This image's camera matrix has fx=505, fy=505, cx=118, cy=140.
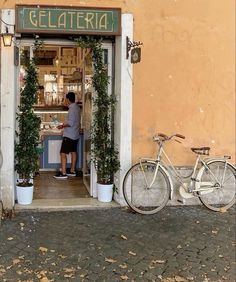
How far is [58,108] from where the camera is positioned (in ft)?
36.2

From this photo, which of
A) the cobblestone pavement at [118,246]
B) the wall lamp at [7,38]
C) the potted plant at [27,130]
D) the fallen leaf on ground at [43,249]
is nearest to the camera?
the cobblestone pavement at [118,246]

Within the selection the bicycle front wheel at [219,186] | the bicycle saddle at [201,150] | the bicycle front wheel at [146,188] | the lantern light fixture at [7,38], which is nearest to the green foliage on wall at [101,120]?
the bicycle front wheel at [146,188]

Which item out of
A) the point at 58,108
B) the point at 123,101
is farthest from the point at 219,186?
the point at 58,108

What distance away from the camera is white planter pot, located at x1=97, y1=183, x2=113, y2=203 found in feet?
25.4

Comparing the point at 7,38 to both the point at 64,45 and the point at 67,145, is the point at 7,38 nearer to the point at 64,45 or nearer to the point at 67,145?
the point at 64,45

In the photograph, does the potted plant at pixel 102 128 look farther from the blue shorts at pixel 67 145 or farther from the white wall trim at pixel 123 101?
the blue shorts at pixel 67 145

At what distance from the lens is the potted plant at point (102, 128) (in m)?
7.57

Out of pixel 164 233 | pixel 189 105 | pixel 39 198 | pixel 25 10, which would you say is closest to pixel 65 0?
pixel 25 10

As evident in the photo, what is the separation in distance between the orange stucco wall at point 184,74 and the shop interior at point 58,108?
3.79 feet

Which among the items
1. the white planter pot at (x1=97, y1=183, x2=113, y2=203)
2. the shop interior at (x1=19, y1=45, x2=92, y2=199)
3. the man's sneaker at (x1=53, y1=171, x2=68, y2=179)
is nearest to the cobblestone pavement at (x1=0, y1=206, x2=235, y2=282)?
the white planter pot at (x1=97, y1=183, x2=113, y2=203)

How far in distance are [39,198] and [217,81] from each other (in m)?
3.36

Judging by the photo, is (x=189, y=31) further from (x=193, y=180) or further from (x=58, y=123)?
(x=58, y=123)

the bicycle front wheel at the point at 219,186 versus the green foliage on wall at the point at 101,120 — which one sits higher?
the green foliage on wall at the point at 101,120

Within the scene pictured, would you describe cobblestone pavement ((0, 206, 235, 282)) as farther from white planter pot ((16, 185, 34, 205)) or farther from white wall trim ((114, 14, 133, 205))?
white wall trim ((114, 14, 133, 205))
